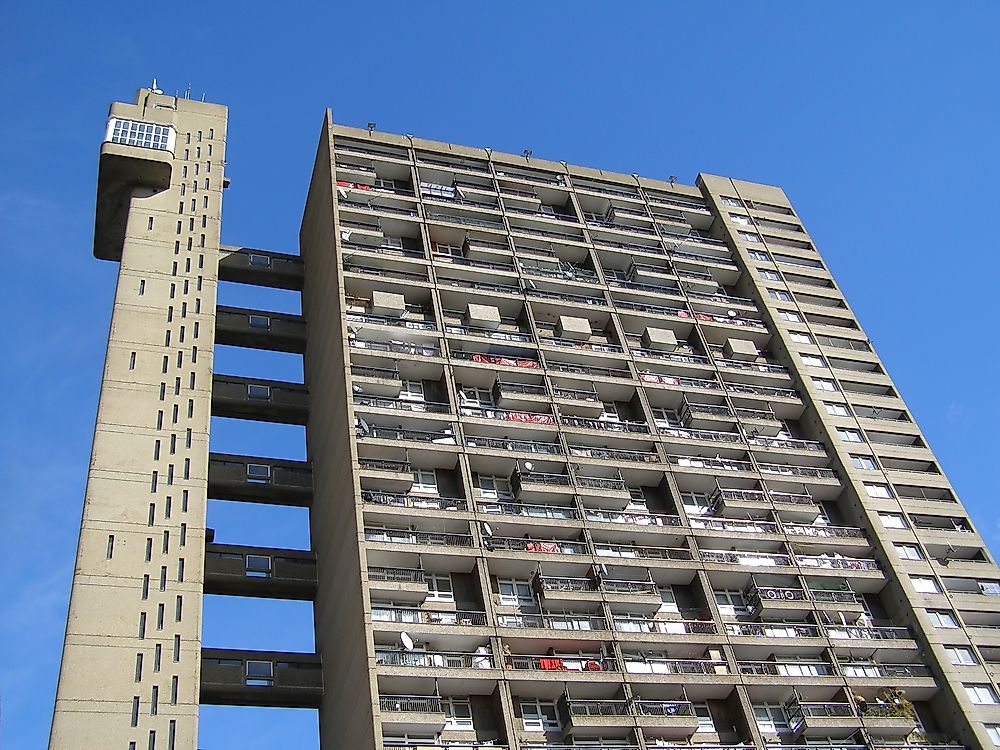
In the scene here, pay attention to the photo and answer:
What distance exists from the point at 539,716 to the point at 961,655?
19693 mm

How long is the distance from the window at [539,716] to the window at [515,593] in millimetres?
4280

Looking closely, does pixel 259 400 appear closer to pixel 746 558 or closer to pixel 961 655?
pixel 746 558

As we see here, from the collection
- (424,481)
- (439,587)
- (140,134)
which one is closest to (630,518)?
(424,481)

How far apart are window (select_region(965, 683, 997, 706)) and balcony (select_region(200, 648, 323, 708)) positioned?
90.1 ft

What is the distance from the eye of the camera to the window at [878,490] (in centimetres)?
5516

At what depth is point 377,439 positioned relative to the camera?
4825cm

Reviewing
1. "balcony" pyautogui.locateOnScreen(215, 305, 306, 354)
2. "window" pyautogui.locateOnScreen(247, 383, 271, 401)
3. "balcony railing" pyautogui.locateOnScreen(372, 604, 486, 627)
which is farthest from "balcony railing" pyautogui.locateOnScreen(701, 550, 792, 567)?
"balcony" pyautogui.locateOnScreen(215, 305, 306, 354)

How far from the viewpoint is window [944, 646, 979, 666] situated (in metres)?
48.4

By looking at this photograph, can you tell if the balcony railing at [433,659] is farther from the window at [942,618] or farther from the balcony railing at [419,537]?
the window at [942,618]

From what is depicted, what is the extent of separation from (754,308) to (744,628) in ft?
75.7

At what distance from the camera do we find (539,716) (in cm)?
4297

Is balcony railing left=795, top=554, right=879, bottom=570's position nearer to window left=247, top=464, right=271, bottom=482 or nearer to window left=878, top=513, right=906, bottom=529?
window left=878, top=513, right=906, bottom=529

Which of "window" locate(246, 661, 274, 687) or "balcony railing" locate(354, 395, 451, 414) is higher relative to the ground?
"balcony railing" locate(354, 395, 451, 414)

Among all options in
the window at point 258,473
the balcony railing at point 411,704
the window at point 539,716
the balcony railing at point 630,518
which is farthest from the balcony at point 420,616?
the window at point 258,473
